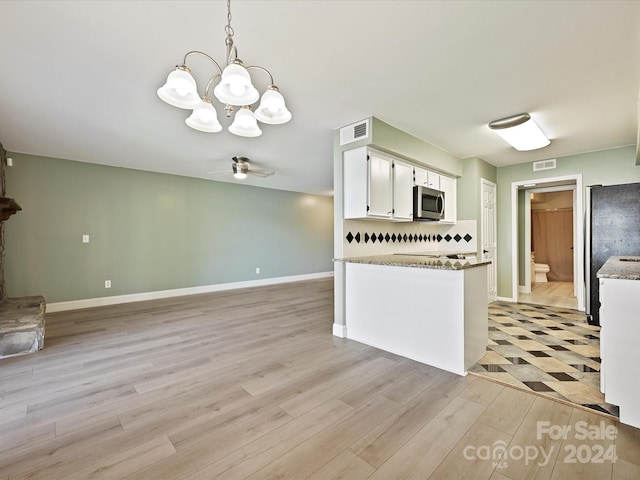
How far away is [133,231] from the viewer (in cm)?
529

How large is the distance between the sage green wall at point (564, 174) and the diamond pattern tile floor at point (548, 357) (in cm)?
111

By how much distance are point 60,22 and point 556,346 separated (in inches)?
189

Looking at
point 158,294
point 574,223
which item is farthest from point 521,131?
point 158,294

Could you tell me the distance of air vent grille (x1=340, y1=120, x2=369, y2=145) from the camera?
3111 millimetres

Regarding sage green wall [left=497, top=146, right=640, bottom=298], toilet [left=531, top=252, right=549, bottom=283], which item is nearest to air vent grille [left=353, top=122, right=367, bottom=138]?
sage green wall [left=497, top=146, right=640, bottom=298]

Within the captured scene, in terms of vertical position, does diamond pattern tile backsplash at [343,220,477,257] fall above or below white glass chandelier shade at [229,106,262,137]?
below

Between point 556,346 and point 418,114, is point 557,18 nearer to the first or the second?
point 418,114

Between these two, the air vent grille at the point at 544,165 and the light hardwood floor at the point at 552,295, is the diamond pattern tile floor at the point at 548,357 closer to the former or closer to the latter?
the light hardwood floor at the point at 552,295

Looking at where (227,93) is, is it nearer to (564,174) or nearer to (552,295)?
(564,174)

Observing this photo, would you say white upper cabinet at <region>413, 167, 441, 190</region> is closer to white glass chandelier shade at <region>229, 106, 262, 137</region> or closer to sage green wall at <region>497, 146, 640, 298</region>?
sage green wall at <region>497, 146, 640, 298</region>

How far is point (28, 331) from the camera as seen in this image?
2.87 m

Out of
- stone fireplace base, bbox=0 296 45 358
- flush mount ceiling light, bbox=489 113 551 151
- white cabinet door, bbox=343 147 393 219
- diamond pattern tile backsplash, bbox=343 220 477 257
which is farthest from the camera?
diamond pattern tile backsplash, bbox=343 220 477 257

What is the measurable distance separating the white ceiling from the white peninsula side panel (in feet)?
5.30

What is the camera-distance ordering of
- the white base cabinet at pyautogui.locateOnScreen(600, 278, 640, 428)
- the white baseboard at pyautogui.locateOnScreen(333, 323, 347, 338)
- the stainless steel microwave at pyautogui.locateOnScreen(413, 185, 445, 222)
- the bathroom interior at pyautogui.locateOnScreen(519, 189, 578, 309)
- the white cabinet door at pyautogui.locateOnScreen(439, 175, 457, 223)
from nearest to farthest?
the white base cabinet at pyautogui.locateOnScreen(600, 278, 640, 428)
the white baseboard at pyautogui.locateOnScreen(333, 323, 347, 338)
the stainless steel microwave at pyautogui.locateOnScreen(413, 185, 445, 222)
the white cabinet door at pyautogui.locateOnScreen(439, 175, 457, 223)
the bathroom interior at pyautogui.locateOnScreen(519, 189, 578, 309)
